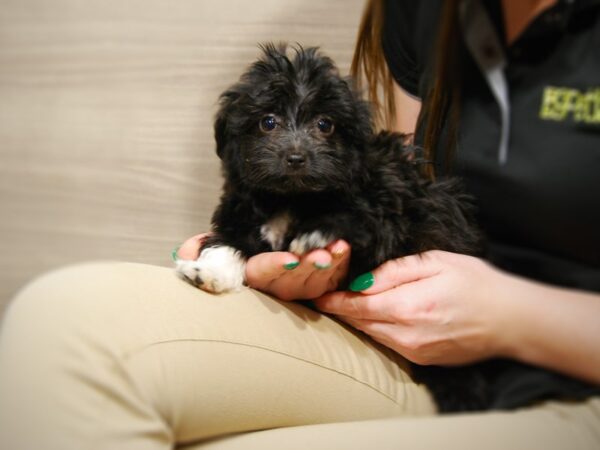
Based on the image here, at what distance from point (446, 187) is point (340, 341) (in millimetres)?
337

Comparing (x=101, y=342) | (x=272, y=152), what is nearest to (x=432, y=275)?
(x=272, y=152)

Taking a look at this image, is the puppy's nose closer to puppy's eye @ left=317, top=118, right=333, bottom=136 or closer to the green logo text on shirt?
puppy's eye @ left=317, top=118, right=333, bottom=136

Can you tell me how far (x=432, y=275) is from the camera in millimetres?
897

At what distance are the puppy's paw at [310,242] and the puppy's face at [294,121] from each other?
0.30 feet

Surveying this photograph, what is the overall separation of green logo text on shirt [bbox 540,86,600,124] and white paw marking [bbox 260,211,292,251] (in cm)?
52

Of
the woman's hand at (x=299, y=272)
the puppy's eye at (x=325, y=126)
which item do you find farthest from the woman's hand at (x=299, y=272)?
the puppy's eye at (x=325, y=126)

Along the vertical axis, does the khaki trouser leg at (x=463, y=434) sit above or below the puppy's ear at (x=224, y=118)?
below

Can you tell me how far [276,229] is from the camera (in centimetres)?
101

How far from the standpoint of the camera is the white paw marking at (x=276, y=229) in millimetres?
1004

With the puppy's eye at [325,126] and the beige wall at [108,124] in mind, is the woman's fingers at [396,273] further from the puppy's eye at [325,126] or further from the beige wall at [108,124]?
the beige wall at [108,124]

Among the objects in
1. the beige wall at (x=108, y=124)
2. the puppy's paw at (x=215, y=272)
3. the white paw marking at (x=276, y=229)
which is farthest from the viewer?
the beige wall at (x=108, y=124)

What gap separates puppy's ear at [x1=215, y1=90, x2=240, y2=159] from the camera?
3.43 feet

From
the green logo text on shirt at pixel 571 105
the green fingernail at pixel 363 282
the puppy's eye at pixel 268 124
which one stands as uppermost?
the green logo text on shirt at pixel 571 105

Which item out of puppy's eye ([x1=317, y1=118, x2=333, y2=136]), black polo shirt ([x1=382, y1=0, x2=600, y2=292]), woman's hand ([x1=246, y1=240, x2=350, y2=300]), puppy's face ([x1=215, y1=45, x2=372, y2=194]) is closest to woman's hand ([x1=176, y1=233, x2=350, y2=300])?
woman's hand ([x1=246, y1=240, x2=350, y2=300])
